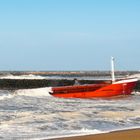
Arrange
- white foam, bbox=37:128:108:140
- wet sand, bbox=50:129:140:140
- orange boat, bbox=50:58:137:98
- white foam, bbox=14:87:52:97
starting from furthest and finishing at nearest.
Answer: white foam, bbox=14:87:52:97, orange boat, bbox=50:58:137:98, white foam, bbox=37:128:108:140, wet sand, bbox=50:129:140:140

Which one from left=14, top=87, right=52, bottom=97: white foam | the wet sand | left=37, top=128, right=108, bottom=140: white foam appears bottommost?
left=37, top=128, right=108, bottom=140: white foam

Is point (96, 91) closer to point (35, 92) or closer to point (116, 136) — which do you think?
point (35, 92)

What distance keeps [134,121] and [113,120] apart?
94 centimetres

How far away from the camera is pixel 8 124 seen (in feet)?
66.4

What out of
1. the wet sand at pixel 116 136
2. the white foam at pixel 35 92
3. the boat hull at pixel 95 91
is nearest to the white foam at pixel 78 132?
the wet sand at pixel 116 136

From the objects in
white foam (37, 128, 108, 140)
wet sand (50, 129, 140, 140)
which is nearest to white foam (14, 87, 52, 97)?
white foam (37, 128, 108, 140)

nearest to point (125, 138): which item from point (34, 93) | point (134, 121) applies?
point (134, 121)

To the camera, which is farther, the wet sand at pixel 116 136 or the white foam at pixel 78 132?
the white foam at pixel 78 132

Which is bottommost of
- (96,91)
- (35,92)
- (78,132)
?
(78,132)

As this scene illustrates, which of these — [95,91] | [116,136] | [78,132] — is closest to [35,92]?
[95,91]

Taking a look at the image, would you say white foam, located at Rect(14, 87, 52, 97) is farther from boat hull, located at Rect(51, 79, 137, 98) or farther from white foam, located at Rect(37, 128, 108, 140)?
white foam, located at Rect(37, 128, 108, 140)

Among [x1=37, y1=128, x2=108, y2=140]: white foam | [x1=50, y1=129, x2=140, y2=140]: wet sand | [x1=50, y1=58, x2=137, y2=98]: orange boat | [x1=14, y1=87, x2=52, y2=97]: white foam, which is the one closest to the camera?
[x1=50, y1=129, x2=140, y2=140]: wet sand

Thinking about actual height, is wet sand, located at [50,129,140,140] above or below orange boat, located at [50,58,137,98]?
below

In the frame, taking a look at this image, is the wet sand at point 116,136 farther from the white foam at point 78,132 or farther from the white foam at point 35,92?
the white foam at point 35,92
